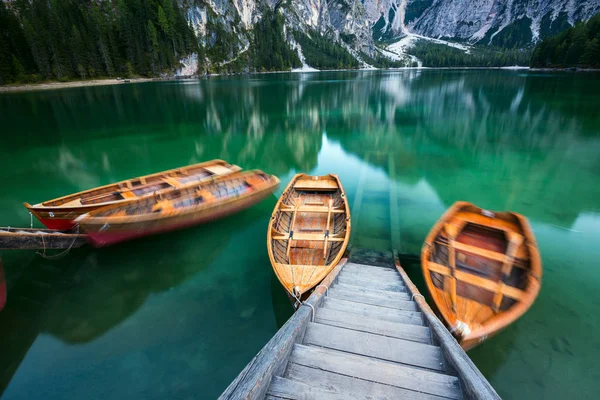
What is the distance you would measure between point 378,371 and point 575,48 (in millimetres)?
128229

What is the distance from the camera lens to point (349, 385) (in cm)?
306

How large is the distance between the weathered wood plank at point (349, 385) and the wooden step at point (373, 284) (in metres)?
3.39

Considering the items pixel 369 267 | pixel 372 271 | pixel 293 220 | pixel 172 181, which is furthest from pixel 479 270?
pixel 172 181

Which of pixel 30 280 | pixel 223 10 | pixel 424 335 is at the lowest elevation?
pixel 30 280

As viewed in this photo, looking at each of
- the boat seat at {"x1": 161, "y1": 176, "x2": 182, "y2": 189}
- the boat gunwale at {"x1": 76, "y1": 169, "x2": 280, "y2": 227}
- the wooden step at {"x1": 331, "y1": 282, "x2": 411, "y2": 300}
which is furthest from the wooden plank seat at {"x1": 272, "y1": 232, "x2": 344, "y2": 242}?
the boat seat at {"x1": 161, "y1": 176, "x2": 182, "y2": 189}

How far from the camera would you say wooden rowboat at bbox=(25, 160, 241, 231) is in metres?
8.25

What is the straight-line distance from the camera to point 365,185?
15.4 meters

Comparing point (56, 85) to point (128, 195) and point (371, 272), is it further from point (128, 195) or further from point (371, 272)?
point (371, 272)

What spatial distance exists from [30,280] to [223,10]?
155m

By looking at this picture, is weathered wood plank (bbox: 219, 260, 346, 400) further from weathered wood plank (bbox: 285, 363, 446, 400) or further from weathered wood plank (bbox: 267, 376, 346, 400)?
weathered wood plank (bbox: 285, 363, 446, 400)

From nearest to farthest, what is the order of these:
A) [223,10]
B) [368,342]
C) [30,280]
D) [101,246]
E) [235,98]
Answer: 1. [368,342]
2. [30,280]
3. [101,246]
4. [235,98]
5. [223,10]

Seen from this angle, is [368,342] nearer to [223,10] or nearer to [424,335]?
[424,335]

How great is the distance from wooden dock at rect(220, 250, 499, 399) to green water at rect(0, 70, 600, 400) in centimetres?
244

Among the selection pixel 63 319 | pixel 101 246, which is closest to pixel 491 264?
pixel 63 319
